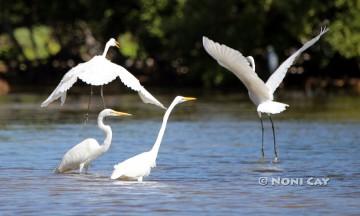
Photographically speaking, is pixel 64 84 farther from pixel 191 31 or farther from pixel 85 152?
pixel 191 31

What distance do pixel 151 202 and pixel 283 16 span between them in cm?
3092

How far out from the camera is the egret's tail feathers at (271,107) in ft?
54.9

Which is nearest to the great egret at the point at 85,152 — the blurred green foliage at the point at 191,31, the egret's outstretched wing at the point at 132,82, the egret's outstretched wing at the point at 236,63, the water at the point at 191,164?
the water at the point at 191,164

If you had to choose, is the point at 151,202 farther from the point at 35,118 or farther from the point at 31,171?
the point at 35,118

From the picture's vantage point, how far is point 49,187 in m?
14.5

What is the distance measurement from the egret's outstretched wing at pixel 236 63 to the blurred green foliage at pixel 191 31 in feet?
76.9

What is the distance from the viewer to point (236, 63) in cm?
1614

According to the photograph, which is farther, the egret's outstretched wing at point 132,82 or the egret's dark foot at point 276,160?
the egret's dark foot at point 276,160

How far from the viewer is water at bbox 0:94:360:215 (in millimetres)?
12852

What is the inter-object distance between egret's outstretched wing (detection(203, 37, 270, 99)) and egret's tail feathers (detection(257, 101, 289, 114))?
0.29 meters

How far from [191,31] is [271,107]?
2542cm
